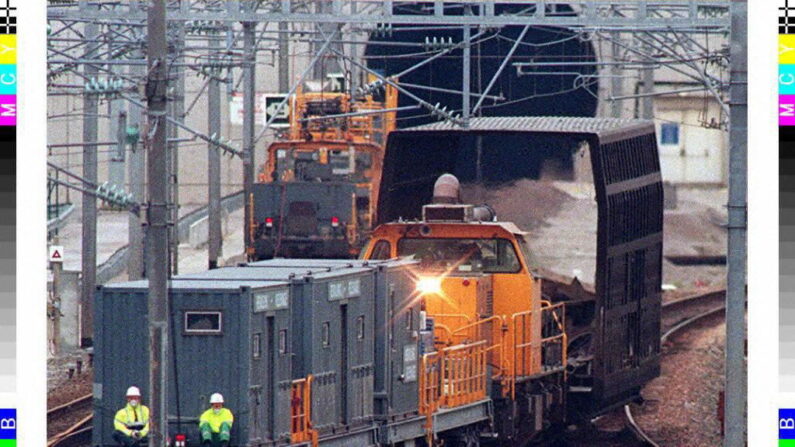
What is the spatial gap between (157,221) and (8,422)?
2.22 m

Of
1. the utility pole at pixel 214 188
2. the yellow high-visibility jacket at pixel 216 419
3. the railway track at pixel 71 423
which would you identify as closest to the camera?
the yellow high-visibility jacket at pixel 216 419

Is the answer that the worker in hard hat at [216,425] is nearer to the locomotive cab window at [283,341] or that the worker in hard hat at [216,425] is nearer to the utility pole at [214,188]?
the locomotive cab window at [283,341]

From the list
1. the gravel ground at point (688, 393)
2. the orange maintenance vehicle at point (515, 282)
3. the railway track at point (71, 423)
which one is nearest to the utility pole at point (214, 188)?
the gravel ground at point (688, 393)

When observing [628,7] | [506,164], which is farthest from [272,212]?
[506,164]

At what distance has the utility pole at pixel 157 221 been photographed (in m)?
16.0

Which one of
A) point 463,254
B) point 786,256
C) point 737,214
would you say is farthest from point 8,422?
point 463,254

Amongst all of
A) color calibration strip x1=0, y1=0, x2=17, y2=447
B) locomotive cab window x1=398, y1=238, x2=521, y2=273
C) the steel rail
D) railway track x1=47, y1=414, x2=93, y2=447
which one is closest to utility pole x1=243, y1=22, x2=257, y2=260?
the steel rail

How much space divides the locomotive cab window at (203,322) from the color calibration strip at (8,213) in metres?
1.63

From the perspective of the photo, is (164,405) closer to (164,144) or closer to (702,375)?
(164,144)

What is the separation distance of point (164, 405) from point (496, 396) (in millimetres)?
6700

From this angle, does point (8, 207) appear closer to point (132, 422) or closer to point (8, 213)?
point (8, 213)

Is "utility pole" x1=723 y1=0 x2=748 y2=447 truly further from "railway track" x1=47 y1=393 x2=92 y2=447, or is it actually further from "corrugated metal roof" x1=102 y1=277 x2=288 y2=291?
"railway track" x1=47 y1=393 x2=92 y2=447

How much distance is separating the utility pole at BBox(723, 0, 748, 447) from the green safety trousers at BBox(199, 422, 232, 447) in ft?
13.6

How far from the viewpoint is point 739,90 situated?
1692cm
